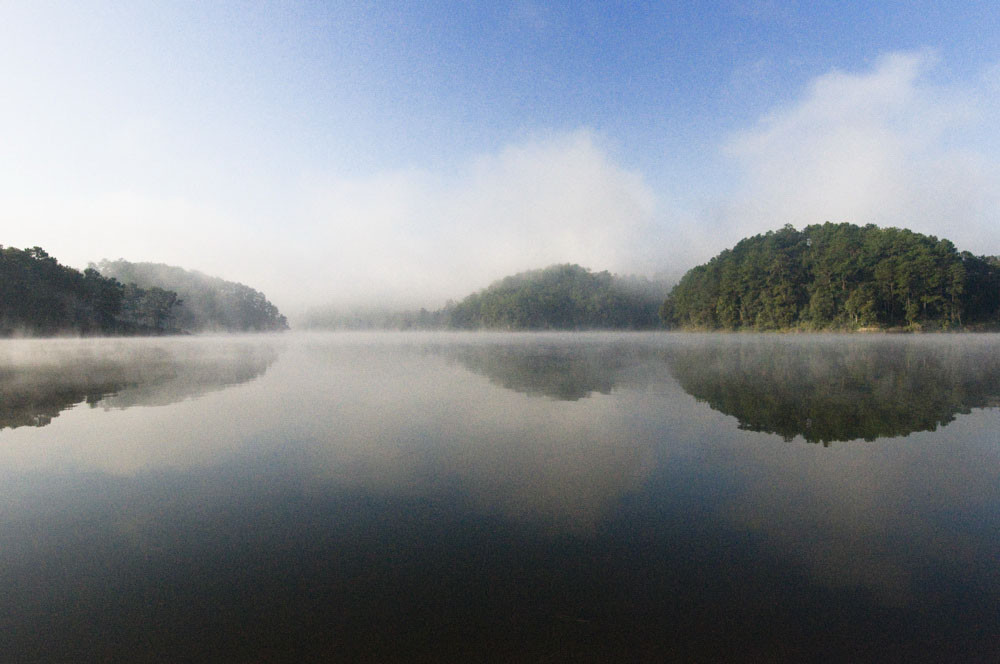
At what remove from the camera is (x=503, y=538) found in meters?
5.21

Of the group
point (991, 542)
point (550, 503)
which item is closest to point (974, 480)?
point (991, 542)

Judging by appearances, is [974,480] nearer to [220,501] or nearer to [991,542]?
[991,542]

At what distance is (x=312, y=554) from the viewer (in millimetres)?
4945

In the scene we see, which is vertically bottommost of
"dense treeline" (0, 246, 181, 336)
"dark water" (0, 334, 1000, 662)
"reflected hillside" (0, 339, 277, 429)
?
"dark water" (0, 334, 1000, 662)

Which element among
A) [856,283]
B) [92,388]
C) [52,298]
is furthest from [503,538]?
[52,298]

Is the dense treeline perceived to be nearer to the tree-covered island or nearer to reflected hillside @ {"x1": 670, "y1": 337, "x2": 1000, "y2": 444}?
the tree-covered island

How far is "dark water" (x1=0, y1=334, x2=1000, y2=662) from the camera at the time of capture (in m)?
3.60

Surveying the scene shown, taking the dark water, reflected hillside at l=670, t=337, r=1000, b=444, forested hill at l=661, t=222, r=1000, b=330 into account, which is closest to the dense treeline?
the dark water

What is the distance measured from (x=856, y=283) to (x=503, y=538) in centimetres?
12144

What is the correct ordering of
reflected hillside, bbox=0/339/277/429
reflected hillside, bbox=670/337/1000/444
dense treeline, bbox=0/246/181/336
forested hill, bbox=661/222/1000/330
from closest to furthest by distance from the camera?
reflected hillside, bbox=670/337/1000/444 < reflected hillside, bbox=0/339/277/429 < forested hill, bbox=661/222/1000/330 < dense treeline, bbox=0/246/181/336

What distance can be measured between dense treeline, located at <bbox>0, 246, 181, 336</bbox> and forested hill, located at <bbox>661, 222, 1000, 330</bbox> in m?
169

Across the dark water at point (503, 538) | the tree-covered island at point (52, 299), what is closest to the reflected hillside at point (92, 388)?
the dark water at point (503, 538)

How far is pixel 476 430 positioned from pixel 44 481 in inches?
308

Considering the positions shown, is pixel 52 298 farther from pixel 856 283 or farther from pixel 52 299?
pixel 856 283
